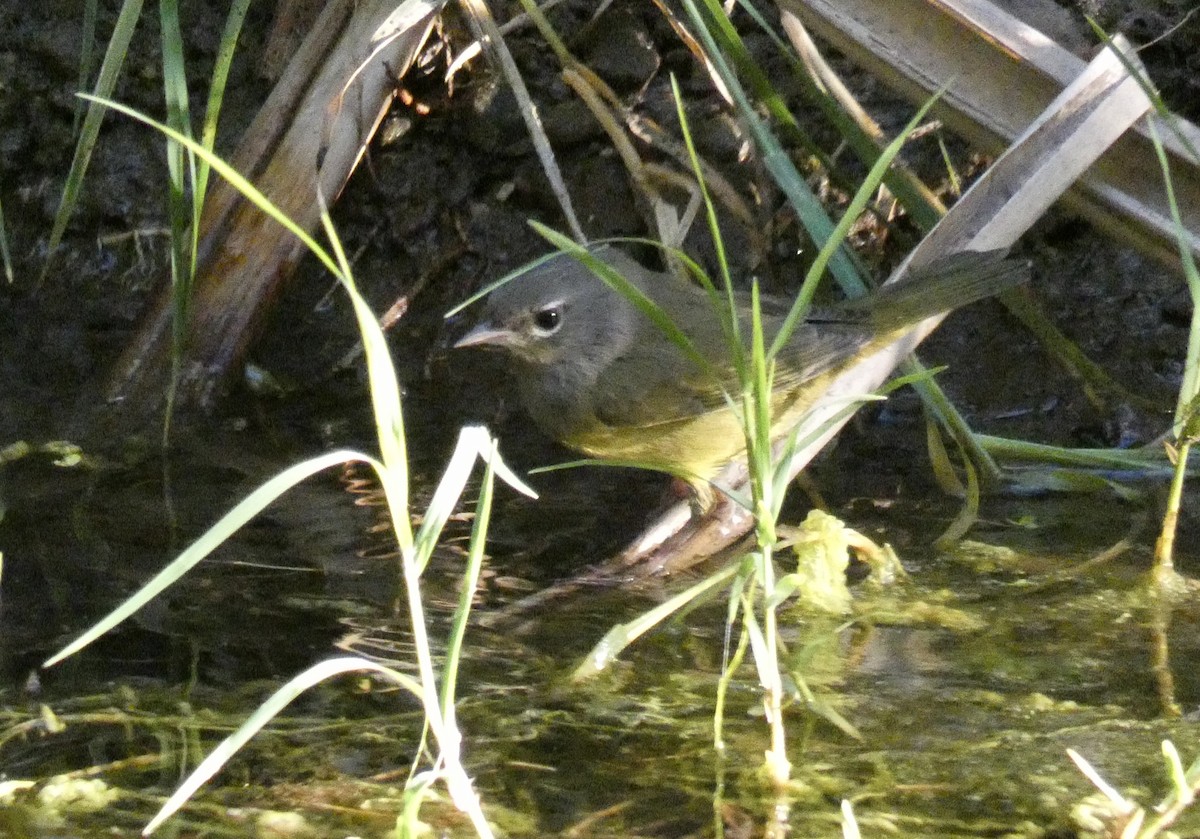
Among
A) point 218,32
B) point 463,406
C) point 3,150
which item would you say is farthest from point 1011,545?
point 3,150

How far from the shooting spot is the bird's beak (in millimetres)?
4340

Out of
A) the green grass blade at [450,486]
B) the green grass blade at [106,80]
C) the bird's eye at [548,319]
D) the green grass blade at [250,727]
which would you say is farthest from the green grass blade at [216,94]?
the green grass blade at [250,727]

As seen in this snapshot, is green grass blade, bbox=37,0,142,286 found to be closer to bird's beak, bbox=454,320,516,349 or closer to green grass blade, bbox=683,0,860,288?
bird's beak, bbox=454,320,516,349

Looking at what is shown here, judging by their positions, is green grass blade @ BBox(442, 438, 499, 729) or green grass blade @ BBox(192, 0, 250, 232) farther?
green grass blade @ BBox(192, 0, 250, 232)

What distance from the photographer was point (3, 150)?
614cm

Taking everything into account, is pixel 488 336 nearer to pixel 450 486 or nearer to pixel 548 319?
pixel 548 319

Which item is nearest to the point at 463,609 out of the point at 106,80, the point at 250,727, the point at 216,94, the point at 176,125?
the point at 250,727

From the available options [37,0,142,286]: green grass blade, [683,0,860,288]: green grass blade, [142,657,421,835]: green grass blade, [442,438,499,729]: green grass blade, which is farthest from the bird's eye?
[142,657,421,835]: green grass blade

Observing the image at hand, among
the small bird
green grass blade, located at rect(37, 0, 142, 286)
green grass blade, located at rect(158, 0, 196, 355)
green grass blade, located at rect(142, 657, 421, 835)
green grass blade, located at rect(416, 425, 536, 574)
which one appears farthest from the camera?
the small bird

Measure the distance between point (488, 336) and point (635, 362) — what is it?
1.68 ft

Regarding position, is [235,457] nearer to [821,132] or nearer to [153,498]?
[153,498]

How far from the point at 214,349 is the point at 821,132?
7.29 ft

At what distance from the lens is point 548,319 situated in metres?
4.59

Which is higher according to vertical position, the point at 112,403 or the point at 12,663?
the point at 112,403
